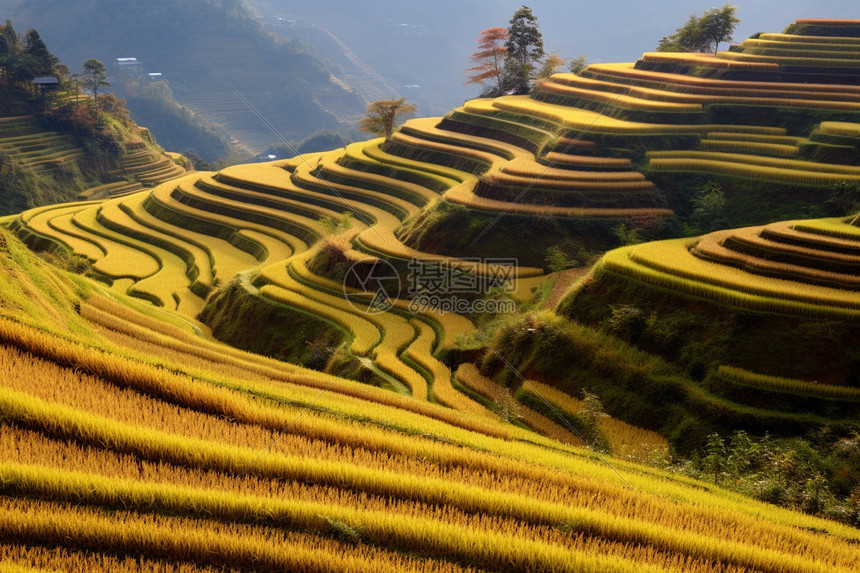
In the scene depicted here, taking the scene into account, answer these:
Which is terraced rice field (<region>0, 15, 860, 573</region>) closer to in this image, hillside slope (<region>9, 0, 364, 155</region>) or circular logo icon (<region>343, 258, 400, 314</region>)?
circular logo icon (<region>343, 258, 400, 314</region>)

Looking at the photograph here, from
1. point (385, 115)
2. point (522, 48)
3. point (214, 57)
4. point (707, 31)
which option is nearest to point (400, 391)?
point (385, 115)

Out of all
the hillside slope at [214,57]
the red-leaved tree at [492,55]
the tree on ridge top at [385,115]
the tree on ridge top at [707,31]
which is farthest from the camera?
the hillside slope at [214,57]

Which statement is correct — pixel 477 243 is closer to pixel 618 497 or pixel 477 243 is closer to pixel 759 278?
pixel 759 278

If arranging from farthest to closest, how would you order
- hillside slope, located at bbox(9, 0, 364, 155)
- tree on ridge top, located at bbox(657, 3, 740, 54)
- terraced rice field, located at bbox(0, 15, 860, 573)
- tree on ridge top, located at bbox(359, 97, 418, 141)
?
hillside slope, located at bbox(9, 0, 364, 155) → tree on ridge top, located at bbox(657, 3, 740, 54) → tree on ridge top, located at bbox(359, 97, 418, 141) → terraced rice field, located at bbox(0, 15, 860, 573)

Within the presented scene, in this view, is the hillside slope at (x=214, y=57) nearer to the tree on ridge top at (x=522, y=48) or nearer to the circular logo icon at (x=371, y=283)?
the tree on ridge top at (x=522, y=48)

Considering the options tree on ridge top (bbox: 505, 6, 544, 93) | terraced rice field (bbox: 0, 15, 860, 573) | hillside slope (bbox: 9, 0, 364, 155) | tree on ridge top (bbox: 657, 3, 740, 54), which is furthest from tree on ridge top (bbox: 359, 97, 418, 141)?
hillside slope (bbox: 9, 0, 364, 155)

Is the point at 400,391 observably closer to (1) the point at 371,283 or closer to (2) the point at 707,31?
(1) the point at 371,283

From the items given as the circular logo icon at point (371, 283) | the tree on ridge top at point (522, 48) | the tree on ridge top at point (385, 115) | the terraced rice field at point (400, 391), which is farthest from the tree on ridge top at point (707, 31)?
the circular logo icon at point (371, 283)

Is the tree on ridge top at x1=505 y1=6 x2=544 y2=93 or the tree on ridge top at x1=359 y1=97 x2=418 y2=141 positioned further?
the tree on ridge top at x1=505 y1=6 x2=544 y2=93
